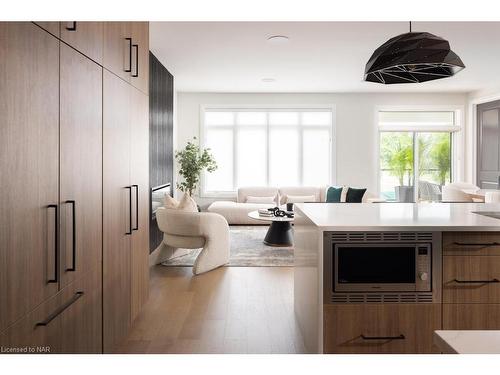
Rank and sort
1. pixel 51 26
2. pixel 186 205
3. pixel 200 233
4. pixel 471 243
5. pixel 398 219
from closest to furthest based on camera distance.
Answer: pixel 51 26, pixel 471 243, pixel 398 219, pixel 200 233, pixel 186 205

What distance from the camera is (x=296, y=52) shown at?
5.32 metres

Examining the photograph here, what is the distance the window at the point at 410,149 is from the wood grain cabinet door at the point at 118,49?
7.09 metres

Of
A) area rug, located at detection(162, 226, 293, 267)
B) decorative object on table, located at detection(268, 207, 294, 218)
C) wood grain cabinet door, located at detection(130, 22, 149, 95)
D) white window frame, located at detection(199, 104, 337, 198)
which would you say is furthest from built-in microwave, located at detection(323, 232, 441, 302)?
white window frame, located at detection(199, 104, 337, 198)

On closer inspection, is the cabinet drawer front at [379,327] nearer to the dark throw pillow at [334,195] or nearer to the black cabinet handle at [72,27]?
the black cabinet handle at [72,27]

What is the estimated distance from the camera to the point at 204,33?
4.54 m

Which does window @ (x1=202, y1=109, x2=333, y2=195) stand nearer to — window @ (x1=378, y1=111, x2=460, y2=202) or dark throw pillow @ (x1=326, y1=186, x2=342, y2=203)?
window @ (x1=378, y1=111, x2=460, y2=202)

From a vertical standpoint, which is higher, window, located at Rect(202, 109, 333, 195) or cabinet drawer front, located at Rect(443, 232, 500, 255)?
window, located at Rect(202, 109, 333, 195)

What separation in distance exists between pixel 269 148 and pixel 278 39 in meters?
4.18

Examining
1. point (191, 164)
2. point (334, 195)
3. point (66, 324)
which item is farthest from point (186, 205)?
point (334, 195)

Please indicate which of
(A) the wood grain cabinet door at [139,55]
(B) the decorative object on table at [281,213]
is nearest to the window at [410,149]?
(B) the decorative object on table at [281,213]

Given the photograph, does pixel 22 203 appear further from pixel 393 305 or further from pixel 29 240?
pixel 393 305

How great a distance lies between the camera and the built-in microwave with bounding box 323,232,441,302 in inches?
76.7

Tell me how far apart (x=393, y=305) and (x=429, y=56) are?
1.33 meters

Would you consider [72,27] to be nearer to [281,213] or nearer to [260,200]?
[281,213]
